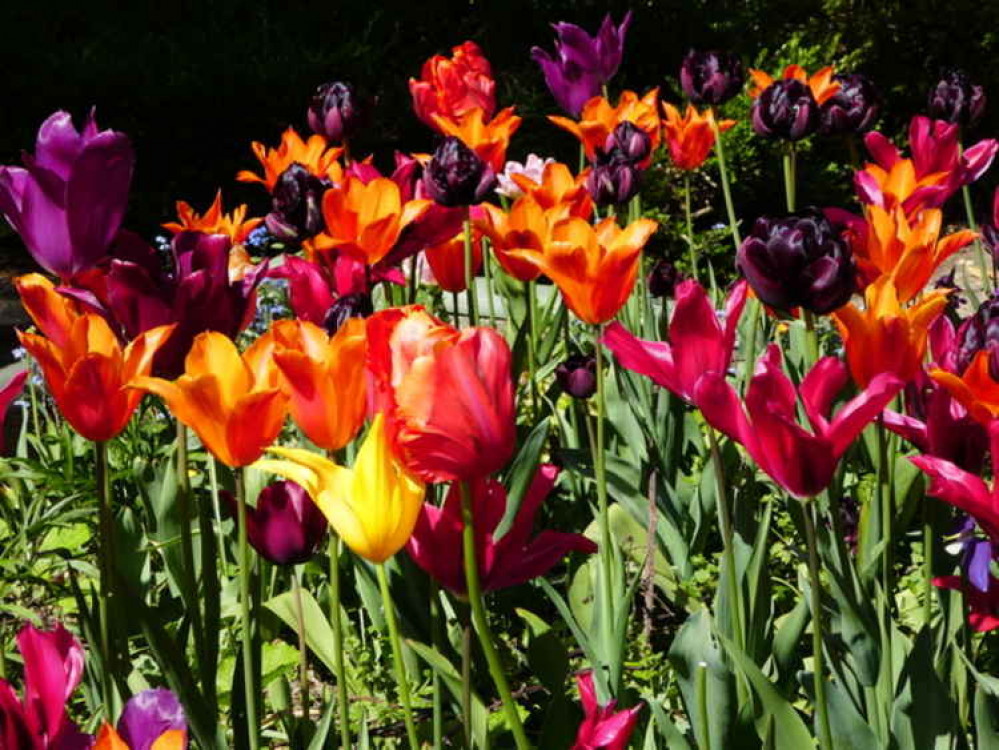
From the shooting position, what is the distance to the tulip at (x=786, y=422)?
1.12m

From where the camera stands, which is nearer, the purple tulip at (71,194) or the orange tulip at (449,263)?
the purple tulip at (71,194)

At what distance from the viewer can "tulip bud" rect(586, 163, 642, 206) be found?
2.36 metres

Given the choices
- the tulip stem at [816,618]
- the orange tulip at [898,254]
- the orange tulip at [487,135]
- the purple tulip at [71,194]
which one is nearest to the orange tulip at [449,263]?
the orange tulip at [487,135]

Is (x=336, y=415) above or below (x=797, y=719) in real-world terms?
above

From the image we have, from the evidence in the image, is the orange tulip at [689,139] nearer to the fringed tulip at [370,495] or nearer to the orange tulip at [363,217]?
the orange tulip at [363,217]

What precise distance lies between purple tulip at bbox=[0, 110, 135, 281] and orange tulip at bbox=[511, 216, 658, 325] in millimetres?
481

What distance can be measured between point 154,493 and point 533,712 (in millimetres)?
731

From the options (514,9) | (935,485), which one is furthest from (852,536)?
(514,9)

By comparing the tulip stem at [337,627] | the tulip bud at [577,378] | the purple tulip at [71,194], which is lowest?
the tulip bud at [577,378]

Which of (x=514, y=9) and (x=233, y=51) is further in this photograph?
(x=514, y=9)

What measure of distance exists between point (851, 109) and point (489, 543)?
1.75 meters

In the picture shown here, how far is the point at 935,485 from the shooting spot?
4.04ft

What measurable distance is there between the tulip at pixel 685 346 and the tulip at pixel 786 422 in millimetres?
163

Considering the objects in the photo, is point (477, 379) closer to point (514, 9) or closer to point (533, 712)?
point (533, 712)
